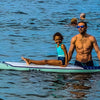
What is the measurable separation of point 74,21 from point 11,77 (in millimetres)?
12910

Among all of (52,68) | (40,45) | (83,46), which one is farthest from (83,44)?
(40,45)

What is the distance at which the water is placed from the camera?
13.6 meters

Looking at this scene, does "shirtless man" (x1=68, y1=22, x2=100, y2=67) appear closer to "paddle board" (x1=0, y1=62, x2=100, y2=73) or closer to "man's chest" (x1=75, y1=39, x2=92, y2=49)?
"man's chest" (x1=75, y1=39, x2=92, y2=49)

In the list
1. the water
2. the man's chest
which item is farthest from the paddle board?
the man's chest

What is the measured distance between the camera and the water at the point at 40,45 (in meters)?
13.6

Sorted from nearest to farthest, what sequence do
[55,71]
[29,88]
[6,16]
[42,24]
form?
1. [29,88]
2. [55,71]
3. [42,24]
4. [6,16]

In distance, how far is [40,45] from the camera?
22750mm

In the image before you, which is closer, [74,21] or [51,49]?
[51,49]

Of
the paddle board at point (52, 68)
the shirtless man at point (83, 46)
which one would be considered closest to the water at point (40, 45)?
the paddle board at point (52, 68)

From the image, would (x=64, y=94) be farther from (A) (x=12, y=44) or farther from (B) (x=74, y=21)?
(B) (x=74, y=21)

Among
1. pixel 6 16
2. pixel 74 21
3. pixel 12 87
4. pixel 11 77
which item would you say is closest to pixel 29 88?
pixel 12 87

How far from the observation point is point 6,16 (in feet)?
116

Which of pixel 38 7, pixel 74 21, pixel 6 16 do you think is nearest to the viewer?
pixel 74 21

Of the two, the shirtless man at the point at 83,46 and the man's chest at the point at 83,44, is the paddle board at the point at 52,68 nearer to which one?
the shirtless man at the point at 83,46
